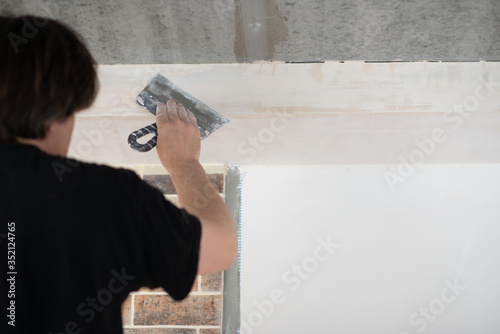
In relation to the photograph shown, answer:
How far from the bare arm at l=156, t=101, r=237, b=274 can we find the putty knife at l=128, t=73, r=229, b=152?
0.13 feet

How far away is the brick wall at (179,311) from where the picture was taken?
182 centimetres

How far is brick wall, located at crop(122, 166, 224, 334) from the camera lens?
182cm

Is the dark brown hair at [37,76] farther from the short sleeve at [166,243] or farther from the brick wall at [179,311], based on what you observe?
the brick wall at [179,311]

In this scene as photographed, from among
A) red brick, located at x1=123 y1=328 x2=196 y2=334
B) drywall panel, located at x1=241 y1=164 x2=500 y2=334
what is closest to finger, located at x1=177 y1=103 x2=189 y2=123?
drywall panel, located at x1=241 y1=164 x2=500 y2=334

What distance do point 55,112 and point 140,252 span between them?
271 millimetres

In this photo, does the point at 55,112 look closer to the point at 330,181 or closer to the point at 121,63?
the point at 121,63

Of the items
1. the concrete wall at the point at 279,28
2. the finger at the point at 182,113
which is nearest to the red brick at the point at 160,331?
the finger at the point at 182,113

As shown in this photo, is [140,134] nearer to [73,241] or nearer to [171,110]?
[171,110]

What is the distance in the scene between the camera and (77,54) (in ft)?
2.88

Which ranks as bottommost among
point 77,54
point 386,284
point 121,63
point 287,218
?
point 386,284

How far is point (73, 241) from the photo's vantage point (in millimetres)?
761

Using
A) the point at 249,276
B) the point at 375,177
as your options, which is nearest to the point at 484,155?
the point at 375,177

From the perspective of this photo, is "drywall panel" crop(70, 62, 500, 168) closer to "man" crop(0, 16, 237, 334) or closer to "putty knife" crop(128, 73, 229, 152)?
"putty knife" crop(128, 73, 229, 152)

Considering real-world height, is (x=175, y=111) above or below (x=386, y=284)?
above
